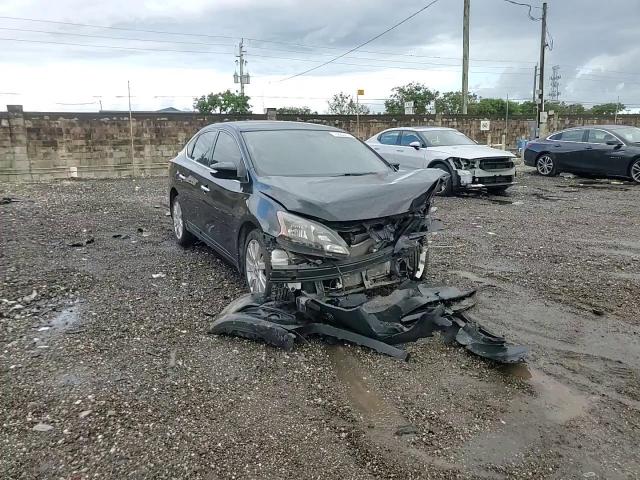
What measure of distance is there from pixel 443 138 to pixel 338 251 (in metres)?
9.77

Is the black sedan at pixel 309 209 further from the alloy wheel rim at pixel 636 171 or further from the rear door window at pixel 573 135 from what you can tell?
the rear door window at pixel 573 135

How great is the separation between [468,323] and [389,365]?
80 cm

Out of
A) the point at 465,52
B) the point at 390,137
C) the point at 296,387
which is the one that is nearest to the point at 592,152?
the point at 390,137

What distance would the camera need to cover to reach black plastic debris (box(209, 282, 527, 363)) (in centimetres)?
377

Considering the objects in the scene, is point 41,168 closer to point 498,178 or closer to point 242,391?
point 498,178

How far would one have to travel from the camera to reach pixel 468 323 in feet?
13.3

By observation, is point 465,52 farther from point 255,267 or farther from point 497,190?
point 255,267

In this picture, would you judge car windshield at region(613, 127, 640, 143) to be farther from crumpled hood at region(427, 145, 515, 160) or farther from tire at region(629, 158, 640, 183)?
crumpled hood at region(427, 145, 515, 160)

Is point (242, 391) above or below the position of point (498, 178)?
below

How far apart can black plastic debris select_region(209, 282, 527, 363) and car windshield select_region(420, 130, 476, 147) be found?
924 cm

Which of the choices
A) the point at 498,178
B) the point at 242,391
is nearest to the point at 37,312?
the point at 242,391

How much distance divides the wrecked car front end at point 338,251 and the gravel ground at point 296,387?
55cm

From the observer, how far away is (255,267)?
15.1 ft

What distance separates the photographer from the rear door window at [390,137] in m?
13.8
